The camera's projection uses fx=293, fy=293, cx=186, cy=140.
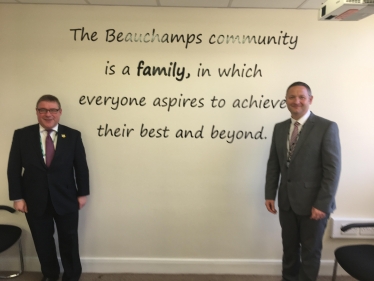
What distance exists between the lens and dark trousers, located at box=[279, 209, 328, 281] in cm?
209

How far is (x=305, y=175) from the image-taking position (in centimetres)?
205

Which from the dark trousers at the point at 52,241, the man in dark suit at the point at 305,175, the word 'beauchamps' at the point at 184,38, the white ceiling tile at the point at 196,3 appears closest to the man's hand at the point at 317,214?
the man in dark suit at the point at 305,175

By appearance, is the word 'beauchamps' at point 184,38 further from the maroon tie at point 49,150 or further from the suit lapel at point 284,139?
the maroon tie at point 49,150

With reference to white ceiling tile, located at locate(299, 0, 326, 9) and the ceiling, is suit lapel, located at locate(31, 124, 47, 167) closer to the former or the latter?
the ceiling

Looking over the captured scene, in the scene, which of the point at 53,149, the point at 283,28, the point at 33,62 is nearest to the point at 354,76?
the point at 283,28

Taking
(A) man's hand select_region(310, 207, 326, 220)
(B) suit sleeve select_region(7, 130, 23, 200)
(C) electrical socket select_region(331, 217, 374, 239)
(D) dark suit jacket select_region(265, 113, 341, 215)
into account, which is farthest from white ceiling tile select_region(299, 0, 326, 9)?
(B) suit sleeve select_region(7, 130, 23, 200)

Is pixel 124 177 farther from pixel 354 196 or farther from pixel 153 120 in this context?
pixel 354 196

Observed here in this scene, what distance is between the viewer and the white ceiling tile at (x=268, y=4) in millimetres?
2225

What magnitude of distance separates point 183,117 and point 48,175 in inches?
45.0

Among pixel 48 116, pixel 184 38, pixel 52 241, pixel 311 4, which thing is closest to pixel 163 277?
pixel 52 241

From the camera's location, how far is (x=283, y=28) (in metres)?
2.38

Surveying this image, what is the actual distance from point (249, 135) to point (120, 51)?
4.22 feet

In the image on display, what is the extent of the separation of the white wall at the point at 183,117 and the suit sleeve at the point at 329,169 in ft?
1.75

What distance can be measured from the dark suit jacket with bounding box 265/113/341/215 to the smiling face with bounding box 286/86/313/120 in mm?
91
